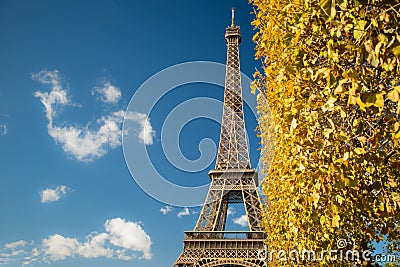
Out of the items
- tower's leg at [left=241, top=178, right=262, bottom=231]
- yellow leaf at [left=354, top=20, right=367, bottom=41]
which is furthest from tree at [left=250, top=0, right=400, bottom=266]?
tower's leg at [left=241, top=178, right=262, bottom=231]

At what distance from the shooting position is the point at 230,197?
4612 centimetres

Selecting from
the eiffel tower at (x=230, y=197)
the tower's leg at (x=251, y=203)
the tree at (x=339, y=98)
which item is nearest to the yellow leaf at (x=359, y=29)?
the tree at (x=339, y=98)

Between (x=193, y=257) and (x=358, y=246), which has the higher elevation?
(x=193, y=257)

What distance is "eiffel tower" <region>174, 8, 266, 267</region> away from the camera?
1501 inches

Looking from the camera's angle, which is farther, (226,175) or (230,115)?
(230,115)

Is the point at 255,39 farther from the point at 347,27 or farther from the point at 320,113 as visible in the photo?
Result: the point at 347,27

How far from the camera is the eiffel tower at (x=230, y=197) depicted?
38.1 metres

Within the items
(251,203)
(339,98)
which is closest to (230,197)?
(251,203)

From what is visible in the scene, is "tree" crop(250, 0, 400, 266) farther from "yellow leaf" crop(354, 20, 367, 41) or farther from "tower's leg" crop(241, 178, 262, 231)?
"tower's leg" crop(241, 178, 262, 231)

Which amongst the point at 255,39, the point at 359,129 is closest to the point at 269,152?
the point at 255,39

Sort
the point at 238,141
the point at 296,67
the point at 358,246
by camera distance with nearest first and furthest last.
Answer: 1. the point at 296,67
2. the point at 358,246
3. the point at 238,141

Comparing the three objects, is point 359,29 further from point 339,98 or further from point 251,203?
point 251,203

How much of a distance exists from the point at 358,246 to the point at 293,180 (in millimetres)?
6058

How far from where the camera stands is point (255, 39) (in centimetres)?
828
